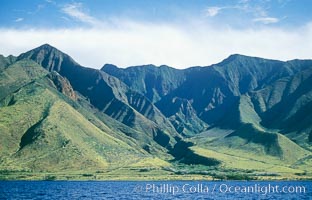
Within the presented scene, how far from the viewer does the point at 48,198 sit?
603 feet

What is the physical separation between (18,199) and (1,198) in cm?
924

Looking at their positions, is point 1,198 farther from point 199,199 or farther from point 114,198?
point 199,199

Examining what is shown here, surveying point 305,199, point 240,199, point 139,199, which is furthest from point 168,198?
point 305,199

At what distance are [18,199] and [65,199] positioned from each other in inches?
687

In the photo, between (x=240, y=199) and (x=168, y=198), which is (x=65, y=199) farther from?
(x=240, y=199)

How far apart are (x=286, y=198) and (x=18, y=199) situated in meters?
104

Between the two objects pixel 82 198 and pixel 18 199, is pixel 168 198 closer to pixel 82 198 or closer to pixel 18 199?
pixel 82 198

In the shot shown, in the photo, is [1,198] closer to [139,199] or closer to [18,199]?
[18,199]

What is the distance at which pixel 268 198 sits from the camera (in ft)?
612

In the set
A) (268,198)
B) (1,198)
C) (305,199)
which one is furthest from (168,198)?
(1,198)

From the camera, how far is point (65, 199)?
177750mm

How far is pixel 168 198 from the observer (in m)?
180

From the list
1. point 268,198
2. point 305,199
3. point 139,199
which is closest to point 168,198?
point 139,199

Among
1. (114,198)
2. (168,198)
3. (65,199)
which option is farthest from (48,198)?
(168,198)
